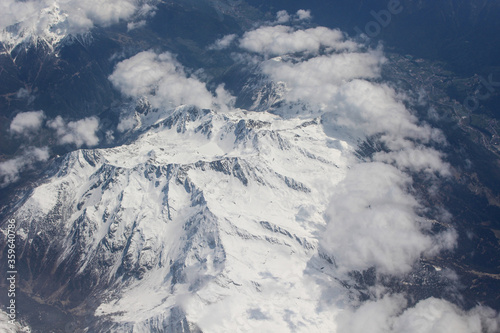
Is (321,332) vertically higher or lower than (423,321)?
lower

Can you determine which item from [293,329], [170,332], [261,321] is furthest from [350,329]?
[170,332]

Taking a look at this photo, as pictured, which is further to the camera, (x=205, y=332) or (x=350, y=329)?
(x=350, y=329)

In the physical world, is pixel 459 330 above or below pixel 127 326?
above

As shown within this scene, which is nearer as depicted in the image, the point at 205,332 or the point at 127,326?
the point at 205,332

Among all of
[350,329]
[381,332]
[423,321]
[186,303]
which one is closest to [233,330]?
[186,303]

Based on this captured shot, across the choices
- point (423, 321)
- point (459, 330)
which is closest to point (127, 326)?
point (423, 321)

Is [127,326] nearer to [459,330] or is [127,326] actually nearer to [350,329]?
[350,329]

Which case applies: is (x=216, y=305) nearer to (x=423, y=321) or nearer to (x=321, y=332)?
(x=321, y=332)
